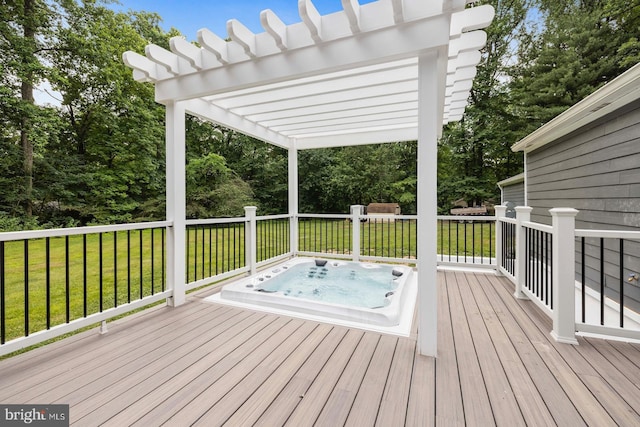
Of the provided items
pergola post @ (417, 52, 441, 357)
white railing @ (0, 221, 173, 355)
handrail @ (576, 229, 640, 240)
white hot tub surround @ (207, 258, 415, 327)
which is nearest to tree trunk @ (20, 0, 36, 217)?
white railing @ (0, 221, 173, 355)

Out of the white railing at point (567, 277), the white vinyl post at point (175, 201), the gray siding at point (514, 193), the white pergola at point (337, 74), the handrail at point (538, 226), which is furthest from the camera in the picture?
the gray siding at point (514, 193)

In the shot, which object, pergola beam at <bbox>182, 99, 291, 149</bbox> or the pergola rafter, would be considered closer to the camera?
the pergola rafter

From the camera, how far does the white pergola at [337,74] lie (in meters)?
2.05

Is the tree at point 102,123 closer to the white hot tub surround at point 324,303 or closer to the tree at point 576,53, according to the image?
the white hot tub surround at point 324,303

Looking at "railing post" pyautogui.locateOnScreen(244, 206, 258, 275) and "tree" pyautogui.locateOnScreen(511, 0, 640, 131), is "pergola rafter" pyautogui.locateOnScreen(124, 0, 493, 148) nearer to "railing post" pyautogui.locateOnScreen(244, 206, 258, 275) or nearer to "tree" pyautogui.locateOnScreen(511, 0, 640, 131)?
"railing post" pyautogui.locateOnScreen(244, 206, 258, 275)

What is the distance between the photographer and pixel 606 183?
3146mm

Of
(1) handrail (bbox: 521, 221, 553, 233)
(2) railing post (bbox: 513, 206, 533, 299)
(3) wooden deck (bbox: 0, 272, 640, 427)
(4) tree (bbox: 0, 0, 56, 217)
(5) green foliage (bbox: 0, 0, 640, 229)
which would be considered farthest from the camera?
(5) green foliage (bbox: 0, 0, 640, 229)

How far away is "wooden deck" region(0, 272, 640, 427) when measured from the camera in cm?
150

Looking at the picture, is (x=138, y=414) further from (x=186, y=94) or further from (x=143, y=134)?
(x=143, y=134)

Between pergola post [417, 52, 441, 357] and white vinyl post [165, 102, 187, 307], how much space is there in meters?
2.53

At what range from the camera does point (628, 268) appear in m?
2.86

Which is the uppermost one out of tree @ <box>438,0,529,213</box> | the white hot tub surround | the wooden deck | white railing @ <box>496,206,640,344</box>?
tree @ <box>438,0,529,213</box>

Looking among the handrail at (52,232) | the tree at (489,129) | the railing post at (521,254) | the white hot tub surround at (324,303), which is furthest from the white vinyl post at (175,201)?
the tree at (489,129)

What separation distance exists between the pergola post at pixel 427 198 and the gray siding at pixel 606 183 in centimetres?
202
